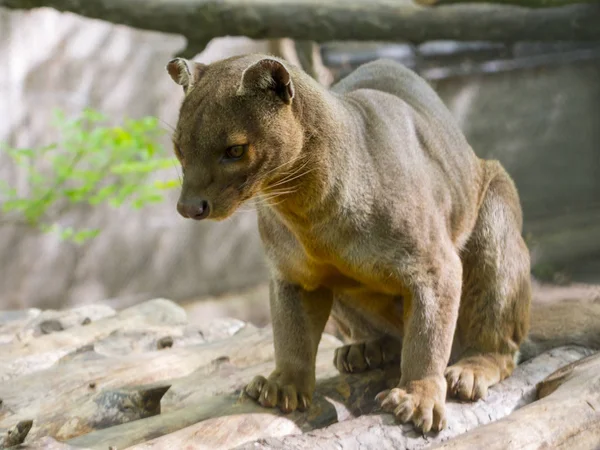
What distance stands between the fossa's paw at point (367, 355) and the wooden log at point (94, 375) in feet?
2.61

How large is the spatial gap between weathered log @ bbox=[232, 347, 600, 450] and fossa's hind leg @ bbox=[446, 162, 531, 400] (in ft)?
0.37

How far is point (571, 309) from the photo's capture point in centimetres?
507

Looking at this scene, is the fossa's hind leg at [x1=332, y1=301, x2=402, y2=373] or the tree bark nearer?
the fossa's hind leg at [x1=332, y1=301, x2=402, y2=373]

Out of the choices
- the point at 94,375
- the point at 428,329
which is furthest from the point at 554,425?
the point at 94,375

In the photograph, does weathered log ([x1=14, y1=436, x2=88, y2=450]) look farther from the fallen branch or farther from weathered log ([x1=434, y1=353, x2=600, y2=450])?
the fallen branch

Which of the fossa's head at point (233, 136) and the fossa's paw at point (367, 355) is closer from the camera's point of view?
the fossa's head at point (233, 136)

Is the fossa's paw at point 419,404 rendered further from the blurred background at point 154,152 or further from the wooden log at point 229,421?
the blurred background at point 154,152

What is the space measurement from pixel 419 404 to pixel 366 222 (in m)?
0.78

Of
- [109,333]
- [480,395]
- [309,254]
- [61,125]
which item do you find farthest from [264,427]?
[61,125]

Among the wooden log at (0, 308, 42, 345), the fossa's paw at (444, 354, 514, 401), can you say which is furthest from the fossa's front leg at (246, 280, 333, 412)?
the wooden log at (0, 308, 42, 345)

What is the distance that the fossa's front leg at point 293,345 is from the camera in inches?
143

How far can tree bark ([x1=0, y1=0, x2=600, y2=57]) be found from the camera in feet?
19.3

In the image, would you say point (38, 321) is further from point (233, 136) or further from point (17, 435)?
point (233, 136)

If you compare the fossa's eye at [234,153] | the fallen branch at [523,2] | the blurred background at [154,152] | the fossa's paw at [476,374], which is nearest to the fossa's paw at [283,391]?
the fossa's paw at [476,374]
